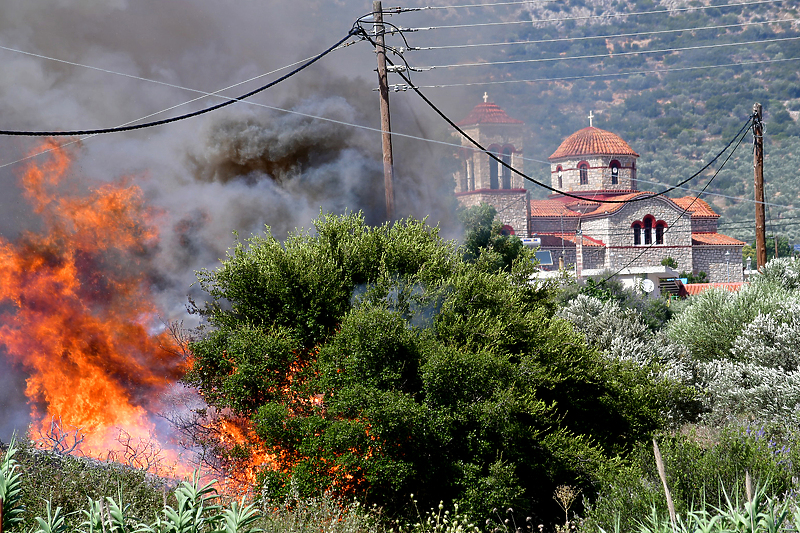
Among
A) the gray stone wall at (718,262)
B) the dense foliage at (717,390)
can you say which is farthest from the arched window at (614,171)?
the dense foliage at (717,390)

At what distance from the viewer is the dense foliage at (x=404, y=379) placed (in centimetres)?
951

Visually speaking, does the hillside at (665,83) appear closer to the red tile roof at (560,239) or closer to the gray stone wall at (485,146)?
the gray stone wall at (485,146)

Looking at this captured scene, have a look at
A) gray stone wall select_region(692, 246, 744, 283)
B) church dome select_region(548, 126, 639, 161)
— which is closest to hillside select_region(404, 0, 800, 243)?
church dome select_region(548, 126, 639, 161)

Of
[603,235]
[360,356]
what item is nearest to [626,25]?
[603,235]

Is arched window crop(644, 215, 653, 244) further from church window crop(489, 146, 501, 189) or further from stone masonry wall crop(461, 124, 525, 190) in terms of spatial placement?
church window crop(489, 146, 501, 189)

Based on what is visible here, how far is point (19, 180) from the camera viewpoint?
63.7 ft

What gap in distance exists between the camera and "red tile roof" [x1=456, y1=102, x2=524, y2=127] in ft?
243

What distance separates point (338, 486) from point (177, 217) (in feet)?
46.8


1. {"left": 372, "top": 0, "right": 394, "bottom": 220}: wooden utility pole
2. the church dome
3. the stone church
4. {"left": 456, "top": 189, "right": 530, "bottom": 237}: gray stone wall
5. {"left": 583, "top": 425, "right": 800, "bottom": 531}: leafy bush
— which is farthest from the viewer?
the church dome

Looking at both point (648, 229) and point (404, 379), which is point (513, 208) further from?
point (404, 379)

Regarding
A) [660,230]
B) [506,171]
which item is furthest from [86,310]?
[506,171]

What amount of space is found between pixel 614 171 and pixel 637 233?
10991 mm

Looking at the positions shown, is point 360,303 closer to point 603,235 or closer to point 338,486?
point 338,486

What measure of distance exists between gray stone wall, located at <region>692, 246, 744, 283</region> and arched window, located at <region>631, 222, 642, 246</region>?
532cm
